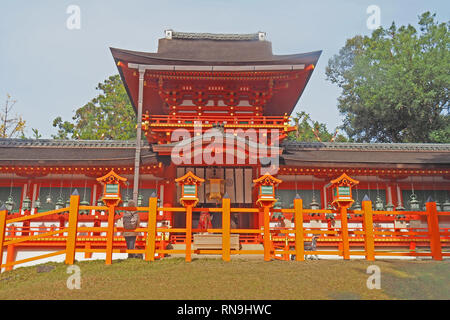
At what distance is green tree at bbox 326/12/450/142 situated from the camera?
1129 inches

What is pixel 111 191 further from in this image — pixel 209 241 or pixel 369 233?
pixel 369 233

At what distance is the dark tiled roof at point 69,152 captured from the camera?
14.8m

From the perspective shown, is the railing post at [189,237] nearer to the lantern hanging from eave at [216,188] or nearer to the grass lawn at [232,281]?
the grass lawn at [232,281]

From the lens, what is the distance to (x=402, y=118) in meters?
32.2

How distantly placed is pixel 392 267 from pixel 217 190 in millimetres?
8312

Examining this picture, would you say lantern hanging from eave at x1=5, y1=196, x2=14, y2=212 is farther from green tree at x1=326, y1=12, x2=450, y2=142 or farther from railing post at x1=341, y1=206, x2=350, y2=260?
green tree at x1=326, y1=12, x2=450, y2=142

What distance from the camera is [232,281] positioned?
25.0ft

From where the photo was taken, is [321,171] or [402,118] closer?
[321,171]

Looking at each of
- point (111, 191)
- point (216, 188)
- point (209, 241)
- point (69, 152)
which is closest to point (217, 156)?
point (216, 188)

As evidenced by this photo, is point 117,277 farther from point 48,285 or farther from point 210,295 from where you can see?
point 210,295

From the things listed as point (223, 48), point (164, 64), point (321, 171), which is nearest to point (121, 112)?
point (223, 48)

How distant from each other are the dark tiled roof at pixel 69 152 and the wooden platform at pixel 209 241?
3.54 metres

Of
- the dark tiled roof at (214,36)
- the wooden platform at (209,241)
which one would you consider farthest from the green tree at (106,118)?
the wooden platform at (209,241)
